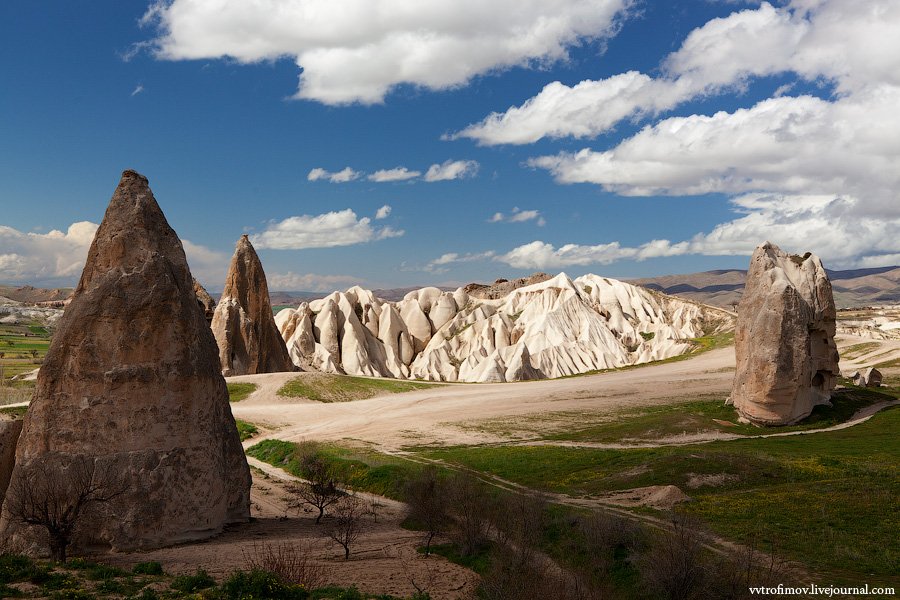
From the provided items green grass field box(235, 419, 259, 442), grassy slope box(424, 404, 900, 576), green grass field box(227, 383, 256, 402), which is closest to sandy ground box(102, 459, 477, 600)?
grassy slope box(424, 404, 900, 576)

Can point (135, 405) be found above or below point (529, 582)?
above

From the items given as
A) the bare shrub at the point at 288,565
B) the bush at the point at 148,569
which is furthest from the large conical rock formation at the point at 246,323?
the bush at the point at 148,569

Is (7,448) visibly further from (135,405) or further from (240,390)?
(240,390)

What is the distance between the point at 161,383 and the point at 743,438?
2849 cm

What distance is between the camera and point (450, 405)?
165 ft

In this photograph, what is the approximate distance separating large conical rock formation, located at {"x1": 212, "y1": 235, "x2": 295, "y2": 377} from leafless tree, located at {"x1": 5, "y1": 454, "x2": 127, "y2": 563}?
4310cm

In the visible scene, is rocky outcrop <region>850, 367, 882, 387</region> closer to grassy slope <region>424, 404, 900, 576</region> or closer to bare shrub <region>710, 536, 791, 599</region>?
grassy slope <region>424, 404, 900, 576</region>

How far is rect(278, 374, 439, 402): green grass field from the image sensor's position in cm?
5378

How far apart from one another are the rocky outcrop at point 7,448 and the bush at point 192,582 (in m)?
8.62

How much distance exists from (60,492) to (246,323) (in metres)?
46.8

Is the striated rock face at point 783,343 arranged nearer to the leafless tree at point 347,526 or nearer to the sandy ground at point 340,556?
the sandy ground at point 340,556

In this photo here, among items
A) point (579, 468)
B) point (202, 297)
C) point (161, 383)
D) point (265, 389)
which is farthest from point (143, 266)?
point (202, 297)

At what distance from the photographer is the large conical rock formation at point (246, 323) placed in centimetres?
6078

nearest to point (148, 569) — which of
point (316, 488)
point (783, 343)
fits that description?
point (316, 488)
